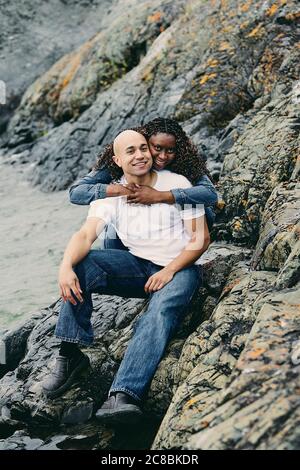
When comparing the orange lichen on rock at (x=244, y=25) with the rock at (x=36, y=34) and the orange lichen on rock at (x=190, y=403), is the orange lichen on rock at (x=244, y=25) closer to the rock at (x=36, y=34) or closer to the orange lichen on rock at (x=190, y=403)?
the orange lichen on rock at (x=190, y=403)

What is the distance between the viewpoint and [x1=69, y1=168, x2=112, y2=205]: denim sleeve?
5578 millimetres

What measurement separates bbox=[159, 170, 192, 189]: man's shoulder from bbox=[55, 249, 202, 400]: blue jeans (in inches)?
26.6

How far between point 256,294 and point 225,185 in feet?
7.83

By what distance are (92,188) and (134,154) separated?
1.63ft

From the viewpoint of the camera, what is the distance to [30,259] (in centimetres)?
960

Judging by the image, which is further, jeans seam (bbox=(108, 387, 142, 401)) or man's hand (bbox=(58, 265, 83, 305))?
man's hand (bbox=(58, 265, 83, 305))

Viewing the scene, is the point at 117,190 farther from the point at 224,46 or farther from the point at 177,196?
the point at 224,46

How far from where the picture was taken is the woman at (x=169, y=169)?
17.6 ft

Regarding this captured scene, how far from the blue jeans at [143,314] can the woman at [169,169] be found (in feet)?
1.26

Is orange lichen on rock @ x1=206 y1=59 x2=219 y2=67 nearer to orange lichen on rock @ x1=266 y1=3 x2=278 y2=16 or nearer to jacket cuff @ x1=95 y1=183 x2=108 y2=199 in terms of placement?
orange lichen on rock @ x1=266 y1=3 x2=278 y2=16

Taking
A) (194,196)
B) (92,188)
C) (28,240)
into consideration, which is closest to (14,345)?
(92,188)

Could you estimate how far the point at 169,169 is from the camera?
5660 mm

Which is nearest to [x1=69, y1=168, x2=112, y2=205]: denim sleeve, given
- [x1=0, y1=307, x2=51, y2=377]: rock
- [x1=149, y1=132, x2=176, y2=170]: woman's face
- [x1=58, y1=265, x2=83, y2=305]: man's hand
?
[x1=149, y1=132, x2=176, y2=170]: woman's face

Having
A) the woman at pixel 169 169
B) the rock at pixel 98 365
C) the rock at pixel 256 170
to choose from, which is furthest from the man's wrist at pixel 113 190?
the rock at pixel 256 170
